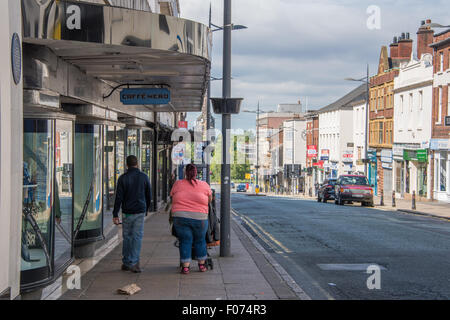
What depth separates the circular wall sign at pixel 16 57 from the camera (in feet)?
20.6

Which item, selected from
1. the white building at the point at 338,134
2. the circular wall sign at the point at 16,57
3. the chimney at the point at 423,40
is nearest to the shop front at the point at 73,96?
the circular wall sign at the point at 16,57

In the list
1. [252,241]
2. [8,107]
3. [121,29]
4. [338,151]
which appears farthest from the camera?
[338,151]

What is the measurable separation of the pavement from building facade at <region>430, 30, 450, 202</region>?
1146 inches

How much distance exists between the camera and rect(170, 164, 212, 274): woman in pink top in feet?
33.2

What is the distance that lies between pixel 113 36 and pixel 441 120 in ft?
116

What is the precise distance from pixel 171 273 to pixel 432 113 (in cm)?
3524

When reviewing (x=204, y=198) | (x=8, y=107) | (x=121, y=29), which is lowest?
(x=204, y=198)

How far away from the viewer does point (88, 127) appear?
41.4 feet

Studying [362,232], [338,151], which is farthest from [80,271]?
[338,151]

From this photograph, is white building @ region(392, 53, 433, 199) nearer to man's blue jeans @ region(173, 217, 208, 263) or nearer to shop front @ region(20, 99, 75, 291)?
man's blue jeans @ region(173, 217, 208, 263)

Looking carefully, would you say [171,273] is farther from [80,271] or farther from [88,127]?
[88,127]

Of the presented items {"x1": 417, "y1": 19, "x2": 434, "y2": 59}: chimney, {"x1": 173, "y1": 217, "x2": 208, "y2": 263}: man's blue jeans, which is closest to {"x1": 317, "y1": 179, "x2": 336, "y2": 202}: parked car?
{"x1": 417, "y1": 19, "x2": 434, "y2": 59}: chimney

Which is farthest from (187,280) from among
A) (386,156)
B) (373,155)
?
(373,155)

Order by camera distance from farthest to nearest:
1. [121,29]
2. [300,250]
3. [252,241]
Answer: [252,241] < [300,250] < [121,29]
